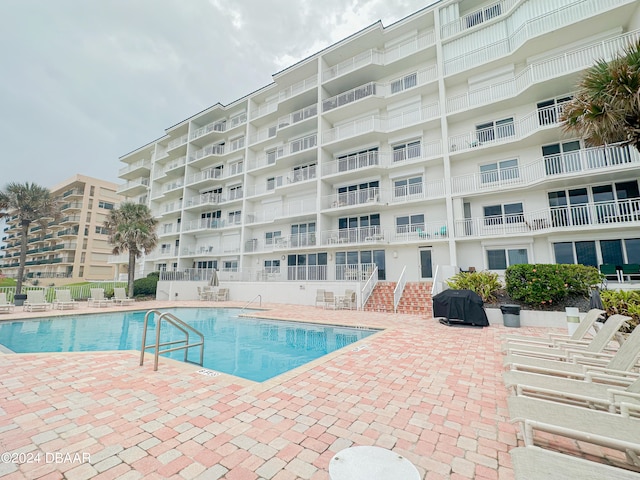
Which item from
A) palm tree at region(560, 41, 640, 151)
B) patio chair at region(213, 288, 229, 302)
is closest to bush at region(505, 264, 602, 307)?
palm tree at region(560, 41, 640, 151)

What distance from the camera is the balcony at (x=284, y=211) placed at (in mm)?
20906

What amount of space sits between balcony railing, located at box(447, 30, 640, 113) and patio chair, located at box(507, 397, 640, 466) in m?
17.0

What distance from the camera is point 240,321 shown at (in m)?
12.5

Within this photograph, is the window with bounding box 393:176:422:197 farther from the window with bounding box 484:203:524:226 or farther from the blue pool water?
the blue pool water

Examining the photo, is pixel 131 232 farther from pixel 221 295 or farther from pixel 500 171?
pixel 500 171

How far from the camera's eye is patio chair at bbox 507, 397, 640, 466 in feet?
6.60

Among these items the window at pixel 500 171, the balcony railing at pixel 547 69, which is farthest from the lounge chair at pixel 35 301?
the balcony railing at pixel 547 69

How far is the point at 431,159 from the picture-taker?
1681 cm

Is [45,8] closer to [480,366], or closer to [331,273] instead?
[331,273]

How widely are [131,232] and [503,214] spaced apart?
25.9 m

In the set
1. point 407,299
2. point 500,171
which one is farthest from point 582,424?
point 500,171

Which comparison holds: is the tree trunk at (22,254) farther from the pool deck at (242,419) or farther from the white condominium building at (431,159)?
the pool deck at (242,419)

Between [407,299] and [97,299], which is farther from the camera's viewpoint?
[97,299]

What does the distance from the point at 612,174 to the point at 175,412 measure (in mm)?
18258
